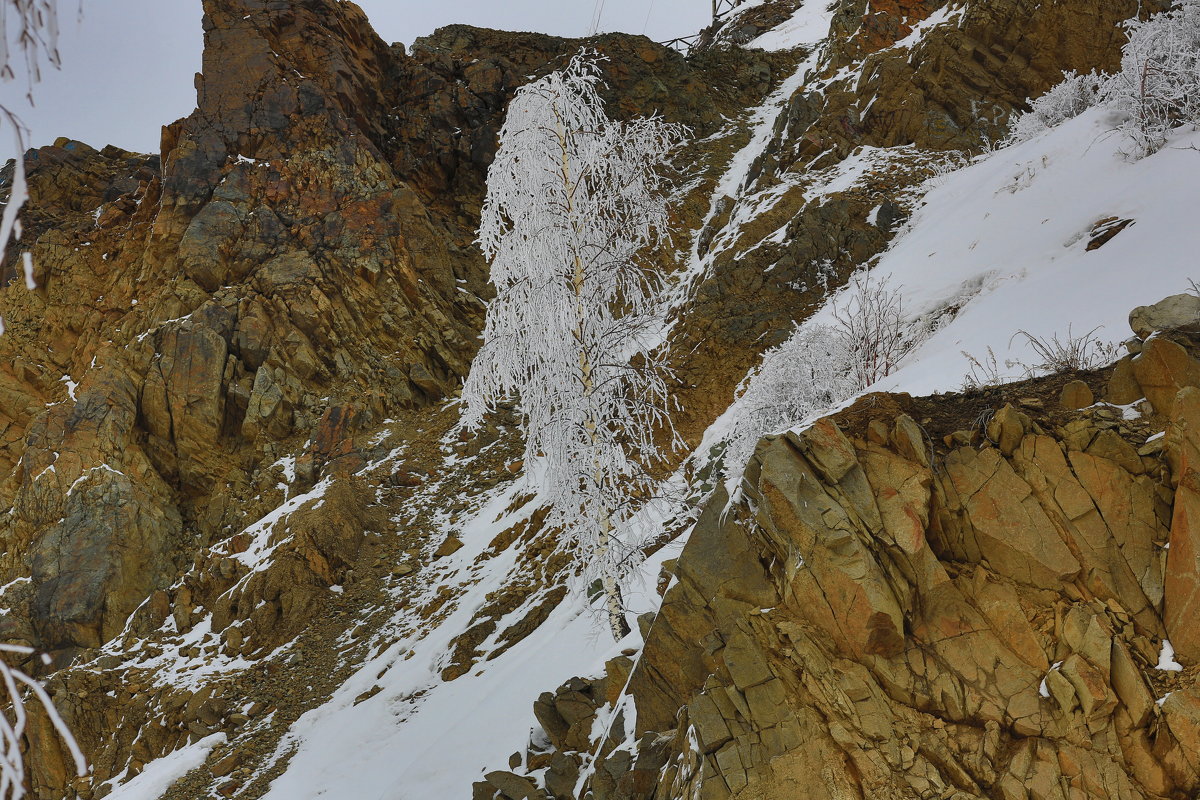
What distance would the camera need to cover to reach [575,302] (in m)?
7.67

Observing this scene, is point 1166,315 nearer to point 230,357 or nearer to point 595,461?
point 595,461

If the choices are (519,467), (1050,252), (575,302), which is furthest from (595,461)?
(519,467)

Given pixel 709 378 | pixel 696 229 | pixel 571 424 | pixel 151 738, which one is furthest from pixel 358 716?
pixel 696 229

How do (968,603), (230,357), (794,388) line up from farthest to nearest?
(230,357) < (794,388) < (968,603)

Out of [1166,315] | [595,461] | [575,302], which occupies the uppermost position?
[575,302]

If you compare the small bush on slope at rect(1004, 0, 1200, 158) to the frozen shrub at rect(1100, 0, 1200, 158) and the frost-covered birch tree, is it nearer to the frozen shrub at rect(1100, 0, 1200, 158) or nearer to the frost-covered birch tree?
the frozen shrub at rect(1100, 0, 1200, 158)

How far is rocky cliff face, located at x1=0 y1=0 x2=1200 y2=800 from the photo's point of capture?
443 cm

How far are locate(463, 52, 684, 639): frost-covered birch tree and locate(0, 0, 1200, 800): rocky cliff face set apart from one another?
5.92 ft

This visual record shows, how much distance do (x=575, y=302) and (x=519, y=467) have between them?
982cm

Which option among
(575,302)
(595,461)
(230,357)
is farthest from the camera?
(230,357)

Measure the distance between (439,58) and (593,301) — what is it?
84.8 ft

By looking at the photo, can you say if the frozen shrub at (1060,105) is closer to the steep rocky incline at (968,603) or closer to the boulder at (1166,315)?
the boulder at (1166,315)

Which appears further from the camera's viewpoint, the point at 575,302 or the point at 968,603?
the point at 575,302

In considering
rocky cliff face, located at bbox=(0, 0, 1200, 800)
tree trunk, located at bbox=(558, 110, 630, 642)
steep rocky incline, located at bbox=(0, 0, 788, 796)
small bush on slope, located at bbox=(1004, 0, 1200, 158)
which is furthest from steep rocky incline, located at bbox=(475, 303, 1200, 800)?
steep rocky incline, located at bbox=(0, 0, 788, 796)
